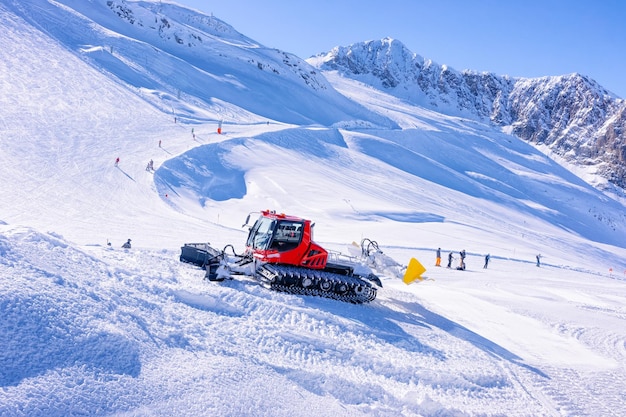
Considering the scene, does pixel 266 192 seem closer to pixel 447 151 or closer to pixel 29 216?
pixel 29 216

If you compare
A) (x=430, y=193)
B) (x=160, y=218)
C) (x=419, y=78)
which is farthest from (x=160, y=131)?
(x=419, y=78)

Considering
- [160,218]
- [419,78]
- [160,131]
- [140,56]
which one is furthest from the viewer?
[419,78]

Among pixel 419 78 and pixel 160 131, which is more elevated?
pixel 419 78

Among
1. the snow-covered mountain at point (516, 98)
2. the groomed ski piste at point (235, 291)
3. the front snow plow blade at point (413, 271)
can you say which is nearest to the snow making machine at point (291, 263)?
the front snow plow blade at point (413, 271)

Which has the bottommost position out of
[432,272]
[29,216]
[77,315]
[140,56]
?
[29,216]

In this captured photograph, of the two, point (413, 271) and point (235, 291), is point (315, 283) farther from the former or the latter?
point (413, 271)

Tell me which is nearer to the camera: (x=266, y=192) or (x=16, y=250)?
(x=16, y=250)

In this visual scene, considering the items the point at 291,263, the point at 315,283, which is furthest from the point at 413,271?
the point at 291,263

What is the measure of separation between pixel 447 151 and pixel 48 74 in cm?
5326

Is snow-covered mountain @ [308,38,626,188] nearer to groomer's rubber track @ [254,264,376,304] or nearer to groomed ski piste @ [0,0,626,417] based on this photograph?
groomed ski piste @ [0,0,626,417]

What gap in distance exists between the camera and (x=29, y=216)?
1964cm

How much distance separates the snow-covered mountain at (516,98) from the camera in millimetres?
142750

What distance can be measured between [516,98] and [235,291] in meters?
180

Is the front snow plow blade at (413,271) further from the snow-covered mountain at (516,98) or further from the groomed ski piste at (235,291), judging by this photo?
the snow-covered mountain at (516,98)
